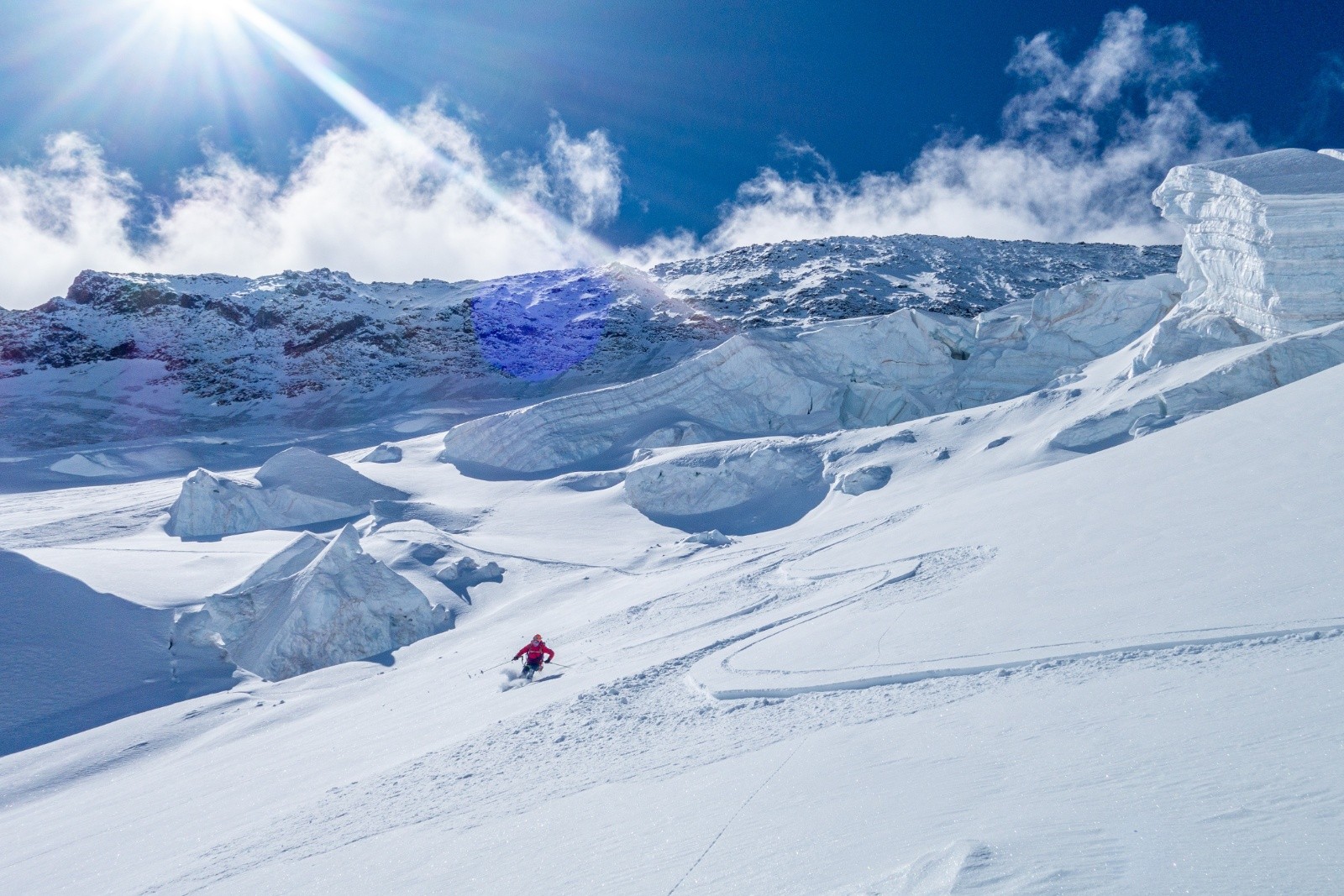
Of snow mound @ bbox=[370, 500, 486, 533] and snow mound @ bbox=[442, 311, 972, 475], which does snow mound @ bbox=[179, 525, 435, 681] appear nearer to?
snow mound @ bbox=[370, 500, 486, 533]

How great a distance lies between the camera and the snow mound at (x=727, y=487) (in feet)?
71.4

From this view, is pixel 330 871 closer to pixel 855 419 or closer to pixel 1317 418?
pixel 1317 418

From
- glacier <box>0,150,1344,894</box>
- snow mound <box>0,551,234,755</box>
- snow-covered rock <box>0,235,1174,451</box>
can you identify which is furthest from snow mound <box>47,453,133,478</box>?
snow mound <box>0,551,234,755</box>

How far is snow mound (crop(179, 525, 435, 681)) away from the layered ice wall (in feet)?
68.7

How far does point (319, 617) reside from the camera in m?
14.1

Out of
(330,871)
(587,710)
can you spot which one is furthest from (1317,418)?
(330,871)

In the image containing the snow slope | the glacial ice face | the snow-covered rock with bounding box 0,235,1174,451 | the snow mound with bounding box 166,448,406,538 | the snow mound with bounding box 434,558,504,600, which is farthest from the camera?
the snow-covered rock with bounding box 0,235,1174,451

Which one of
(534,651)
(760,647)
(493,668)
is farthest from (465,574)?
(760,647)

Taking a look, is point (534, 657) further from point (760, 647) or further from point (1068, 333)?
point (1068, 333)

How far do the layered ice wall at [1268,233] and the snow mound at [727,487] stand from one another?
11.6 meters

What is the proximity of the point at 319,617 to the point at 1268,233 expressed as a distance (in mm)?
22484

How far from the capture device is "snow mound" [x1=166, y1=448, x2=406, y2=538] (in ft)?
74.7

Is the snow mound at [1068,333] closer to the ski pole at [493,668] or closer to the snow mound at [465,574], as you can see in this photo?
Answer: the snow mound at [465,574]

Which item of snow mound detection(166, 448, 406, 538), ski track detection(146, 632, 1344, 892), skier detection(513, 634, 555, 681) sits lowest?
ski track detection(146, 632, 1344, 892)
